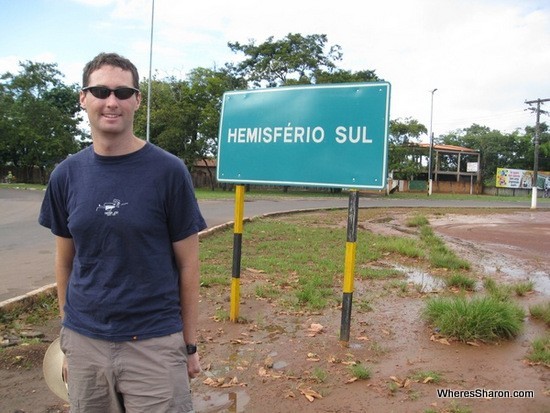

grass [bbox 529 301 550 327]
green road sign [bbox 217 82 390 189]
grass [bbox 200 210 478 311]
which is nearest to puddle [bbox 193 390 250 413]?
green road sign [bbox 217 82 390 189]

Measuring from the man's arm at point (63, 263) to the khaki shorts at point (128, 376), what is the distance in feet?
0.90

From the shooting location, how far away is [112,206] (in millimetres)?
1955

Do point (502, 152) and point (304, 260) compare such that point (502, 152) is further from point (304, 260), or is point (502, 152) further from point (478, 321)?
point (478, 321)

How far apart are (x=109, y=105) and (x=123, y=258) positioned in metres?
0.62

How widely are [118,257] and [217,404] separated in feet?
5.82

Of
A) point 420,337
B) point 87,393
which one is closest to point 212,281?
point 420,337

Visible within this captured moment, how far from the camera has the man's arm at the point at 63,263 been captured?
2.22 m

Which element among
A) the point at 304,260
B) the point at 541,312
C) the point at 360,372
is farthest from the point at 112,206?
the point at 304,260

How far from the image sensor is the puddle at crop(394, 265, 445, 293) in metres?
6.45

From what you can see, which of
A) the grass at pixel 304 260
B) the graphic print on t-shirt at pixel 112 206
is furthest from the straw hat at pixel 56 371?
the grass at pixel 304 260

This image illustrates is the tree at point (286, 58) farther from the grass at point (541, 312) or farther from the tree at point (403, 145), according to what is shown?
the grass at point (541, 312)

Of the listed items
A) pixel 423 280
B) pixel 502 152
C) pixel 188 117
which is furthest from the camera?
pixel 502 152

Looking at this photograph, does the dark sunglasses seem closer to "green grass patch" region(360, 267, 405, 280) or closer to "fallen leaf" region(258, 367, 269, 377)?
"fallen leaf" region(258, 367, 269, 377)

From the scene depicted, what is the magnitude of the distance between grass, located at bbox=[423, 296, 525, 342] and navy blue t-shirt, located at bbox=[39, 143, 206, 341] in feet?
9.96
